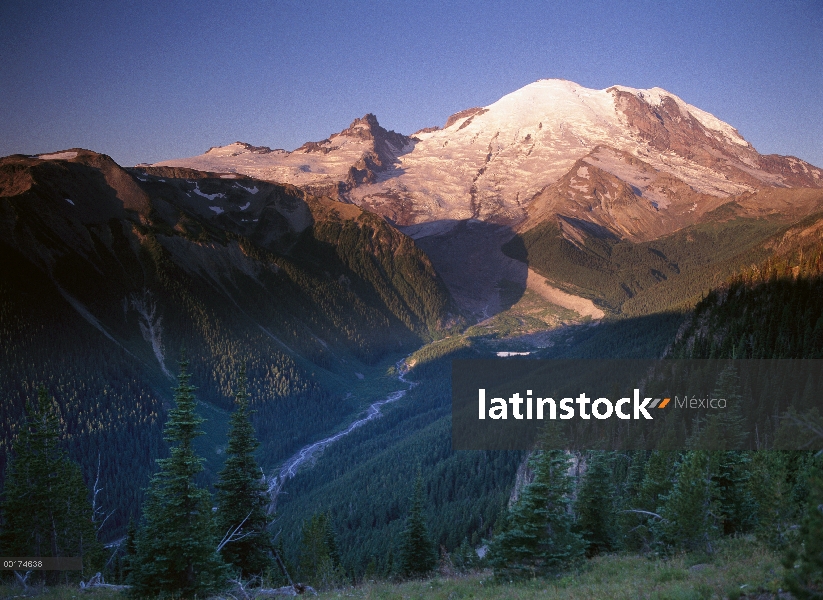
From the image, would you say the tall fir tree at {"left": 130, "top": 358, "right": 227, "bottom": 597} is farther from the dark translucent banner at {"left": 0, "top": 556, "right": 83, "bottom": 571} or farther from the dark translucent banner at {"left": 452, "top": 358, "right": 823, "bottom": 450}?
the dark translucent banner at {"left": 452, "top": 358, "right": 823, "bottom": 450}

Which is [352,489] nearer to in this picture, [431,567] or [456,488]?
[456,488]

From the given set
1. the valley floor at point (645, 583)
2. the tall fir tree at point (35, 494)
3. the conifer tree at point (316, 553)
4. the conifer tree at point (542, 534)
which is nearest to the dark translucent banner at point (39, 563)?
the tall fir tree at point (35, 494)

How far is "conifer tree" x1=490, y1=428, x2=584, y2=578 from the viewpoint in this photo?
89.7 feet

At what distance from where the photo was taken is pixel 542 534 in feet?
91.5

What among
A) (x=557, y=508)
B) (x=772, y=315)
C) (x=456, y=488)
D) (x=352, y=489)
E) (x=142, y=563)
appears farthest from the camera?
(x=352, y=489)

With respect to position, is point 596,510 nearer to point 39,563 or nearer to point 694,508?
point 694,508

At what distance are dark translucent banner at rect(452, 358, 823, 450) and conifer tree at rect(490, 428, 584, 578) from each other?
2.56 meters

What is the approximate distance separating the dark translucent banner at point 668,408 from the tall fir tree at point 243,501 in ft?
54.6

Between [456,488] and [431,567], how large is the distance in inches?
2222

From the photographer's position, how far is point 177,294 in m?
197

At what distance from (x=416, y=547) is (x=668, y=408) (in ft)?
158

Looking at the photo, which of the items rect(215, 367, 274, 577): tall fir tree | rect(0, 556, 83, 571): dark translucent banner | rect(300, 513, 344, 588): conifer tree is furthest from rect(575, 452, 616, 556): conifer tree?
rect(0, 556, 83, 571): dark translucent banner

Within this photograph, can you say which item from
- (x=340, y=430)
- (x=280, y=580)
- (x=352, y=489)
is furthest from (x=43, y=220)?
(x=280, y=580)

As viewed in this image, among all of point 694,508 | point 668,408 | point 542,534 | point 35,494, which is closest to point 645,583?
point 542,534
